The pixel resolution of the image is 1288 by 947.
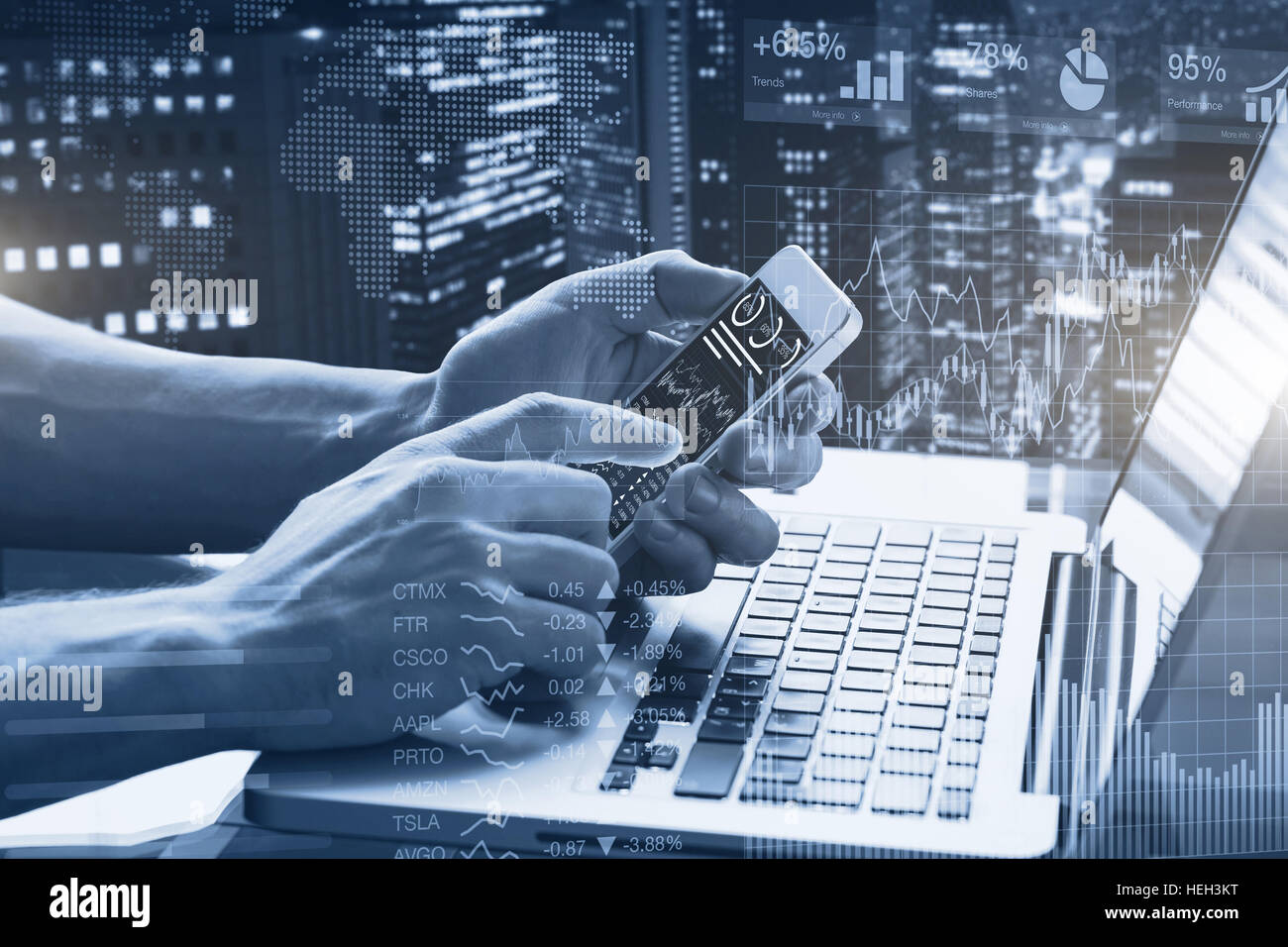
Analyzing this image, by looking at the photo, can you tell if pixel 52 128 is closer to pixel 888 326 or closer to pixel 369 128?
pixel 369 128

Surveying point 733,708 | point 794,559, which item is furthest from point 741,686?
point 794,559

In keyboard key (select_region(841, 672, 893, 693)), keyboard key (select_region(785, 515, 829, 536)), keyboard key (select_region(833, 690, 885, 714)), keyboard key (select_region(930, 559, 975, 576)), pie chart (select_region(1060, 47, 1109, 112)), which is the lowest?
keyboard key (select_region(833, 690, 885, 714))

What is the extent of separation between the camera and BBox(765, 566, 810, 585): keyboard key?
2.33ft

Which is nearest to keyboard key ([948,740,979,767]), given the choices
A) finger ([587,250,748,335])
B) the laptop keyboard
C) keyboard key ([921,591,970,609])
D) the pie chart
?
the laptop keyboard

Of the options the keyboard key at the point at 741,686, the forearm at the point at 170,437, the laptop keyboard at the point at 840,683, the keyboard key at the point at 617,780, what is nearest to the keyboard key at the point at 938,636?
the laptop keyboard at the point at 840,683

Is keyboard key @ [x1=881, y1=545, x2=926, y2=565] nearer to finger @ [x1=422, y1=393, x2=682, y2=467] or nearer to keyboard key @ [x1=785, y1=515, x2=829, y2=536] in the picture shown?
keyboard key @ [x1=785, y1=515, x2=829, y2=536]

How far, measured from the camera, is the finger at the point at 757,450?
0.67 meters

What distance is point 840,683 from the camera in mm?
Answer: 649

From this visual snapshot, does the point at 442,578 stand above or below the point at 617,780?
above

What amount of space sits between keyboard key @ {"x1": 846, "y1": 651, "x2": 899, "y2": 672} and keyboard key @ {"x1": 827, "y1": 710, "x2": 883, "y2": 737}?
3 centimetres

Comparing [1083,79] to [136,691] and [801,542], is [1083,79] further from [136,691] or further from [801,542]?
[136,691]

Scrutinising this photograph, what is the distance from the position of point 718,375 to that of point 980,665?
0.25 meters

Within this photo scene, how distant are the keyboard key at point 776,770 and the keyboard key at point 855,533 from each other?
19cm
